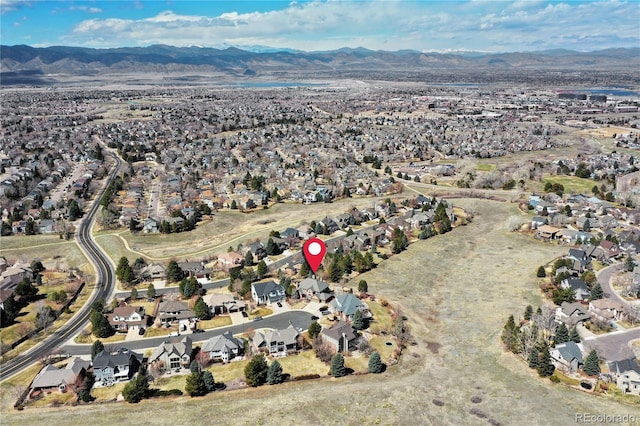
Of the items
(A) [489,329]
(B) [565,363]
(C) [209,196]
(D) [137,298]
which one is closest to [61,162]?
(C) [209,196]

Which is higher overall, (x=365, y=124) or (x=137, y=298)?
(x=365, y=124)

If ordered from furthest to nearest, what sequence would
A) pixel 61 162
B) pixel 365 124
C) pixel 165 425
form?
pixel 365 124 → pixel 61 162 → pixel 165 425

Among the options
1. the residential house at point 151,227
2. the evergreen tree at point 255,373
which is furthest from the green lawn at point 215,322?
the residential house at point 151,227

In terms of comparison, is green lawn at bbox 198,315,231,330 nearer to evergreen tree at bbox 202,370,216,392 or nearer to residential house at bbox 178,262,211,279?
evergreen tree at bbox 202,370,216,392

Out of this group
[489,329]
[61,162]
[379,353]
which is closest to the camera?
[379,353]

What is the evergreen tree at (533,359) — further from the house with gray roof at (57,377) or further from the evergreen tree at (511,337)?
the house with gray roof at (57,377)

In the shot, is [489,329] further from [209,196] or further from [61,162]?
[61,162]
